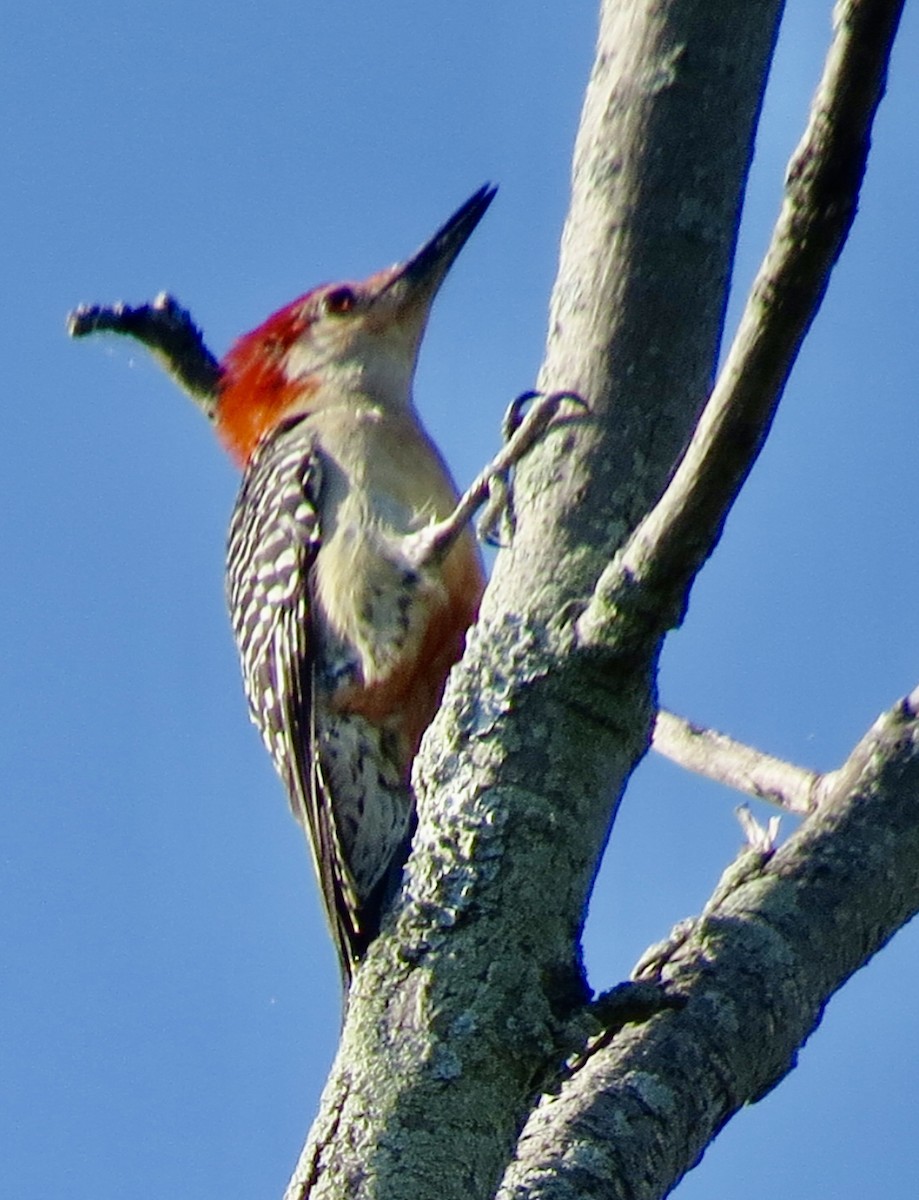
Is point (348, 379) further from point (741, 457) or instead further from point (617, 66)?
point (741, 457)

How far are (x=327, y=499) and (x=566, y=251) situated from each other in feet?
8.44

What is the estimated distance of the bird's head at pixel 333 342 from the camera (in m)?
7.10

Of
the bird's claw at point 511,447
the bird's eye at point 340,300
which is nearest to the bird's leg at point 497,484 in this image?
the bird's claw at point 511,447

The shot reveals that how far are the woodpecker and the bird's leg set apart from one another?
36 mm

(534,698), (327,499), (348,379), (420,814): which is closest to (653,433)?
(534,698)

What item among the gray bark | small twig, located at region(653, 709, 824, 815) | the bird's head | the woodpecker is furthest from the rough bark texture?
the bird's head

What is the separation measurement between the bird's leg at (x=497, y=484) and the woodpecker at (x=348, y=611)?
4 cm

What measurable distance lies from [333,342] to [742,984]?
419cm

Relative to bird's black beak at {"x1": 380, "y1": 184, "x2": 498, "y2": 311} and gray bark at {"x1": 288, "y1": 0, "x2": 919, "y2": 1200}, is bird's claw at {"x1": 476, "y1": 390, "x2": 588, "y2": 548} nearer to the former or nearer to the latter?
gray bark at {"x1": 288, "y1": 0, "x2": 919, "y2": 1200}

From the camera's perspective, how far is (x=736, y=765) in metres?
4.72

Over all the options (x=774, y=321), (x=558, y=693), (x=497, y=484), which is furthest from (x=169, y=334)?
(x=774, y=321)

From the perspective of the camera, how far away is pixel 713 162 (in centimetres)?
349

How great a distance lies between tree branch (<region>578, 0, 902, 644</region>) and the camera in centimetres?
233

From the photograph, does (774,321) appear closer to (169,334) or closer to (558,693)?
(558,693)
